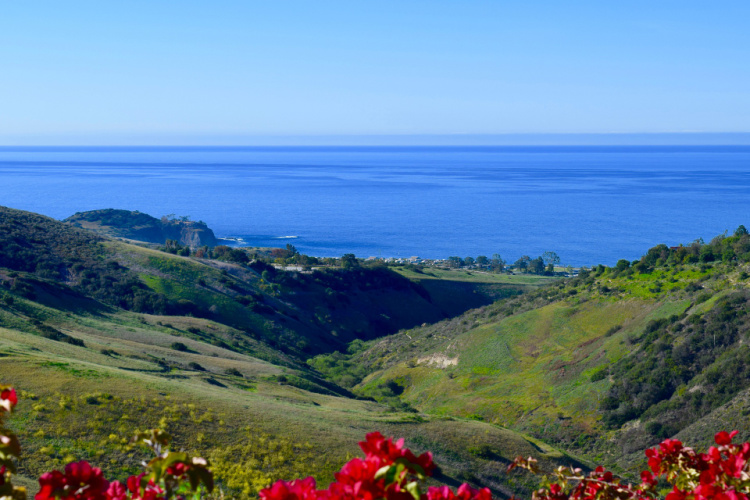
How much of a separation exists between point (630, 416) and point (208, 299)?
131 feet

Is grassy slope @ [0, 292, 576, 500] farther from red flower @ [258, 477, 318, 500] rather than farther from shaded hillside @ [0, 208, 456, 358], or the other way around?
shaded hillside @ [0, 208, 456, 358]

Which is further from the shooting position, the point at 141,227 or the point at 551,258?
the point at 141,227

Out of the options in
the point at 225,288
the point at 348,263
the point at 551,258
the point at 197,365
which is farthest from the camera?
the point at 551,258

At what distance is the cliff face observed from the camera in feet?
408

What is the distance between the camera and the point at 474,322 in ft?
173

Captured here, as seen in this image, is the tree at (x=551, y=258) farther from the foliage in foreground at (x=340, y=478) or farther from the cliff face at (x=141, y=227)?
the foliage in foreground at (x=340, y=478)

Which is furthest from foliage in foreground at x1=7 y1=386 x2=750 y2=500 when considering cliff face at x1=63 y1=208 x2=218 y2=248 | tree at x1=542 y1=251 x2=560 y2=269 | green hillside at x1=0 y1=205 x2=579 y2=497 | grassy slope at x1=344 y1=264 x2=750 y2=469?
cliff face at x1=63 y1=208 x2=218 y2=248

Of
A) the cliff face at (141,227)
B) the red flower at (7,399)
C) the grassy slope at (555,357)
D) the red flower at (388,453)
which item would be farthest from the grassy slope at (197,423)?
the cliff face at (141,227)

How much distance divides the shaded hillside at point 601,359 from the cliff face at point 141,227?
86310 millimetres

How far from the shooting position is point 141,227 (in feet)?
426

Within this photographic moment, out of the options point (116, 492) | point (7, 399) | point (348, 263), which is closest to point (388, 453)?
point (116, 492)

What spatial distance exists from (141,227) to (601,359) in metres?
113

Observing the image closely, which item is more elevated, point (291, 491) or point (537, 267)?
point (291, 491)

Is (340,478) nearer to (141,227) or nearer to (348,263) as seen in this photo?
(348,263)
